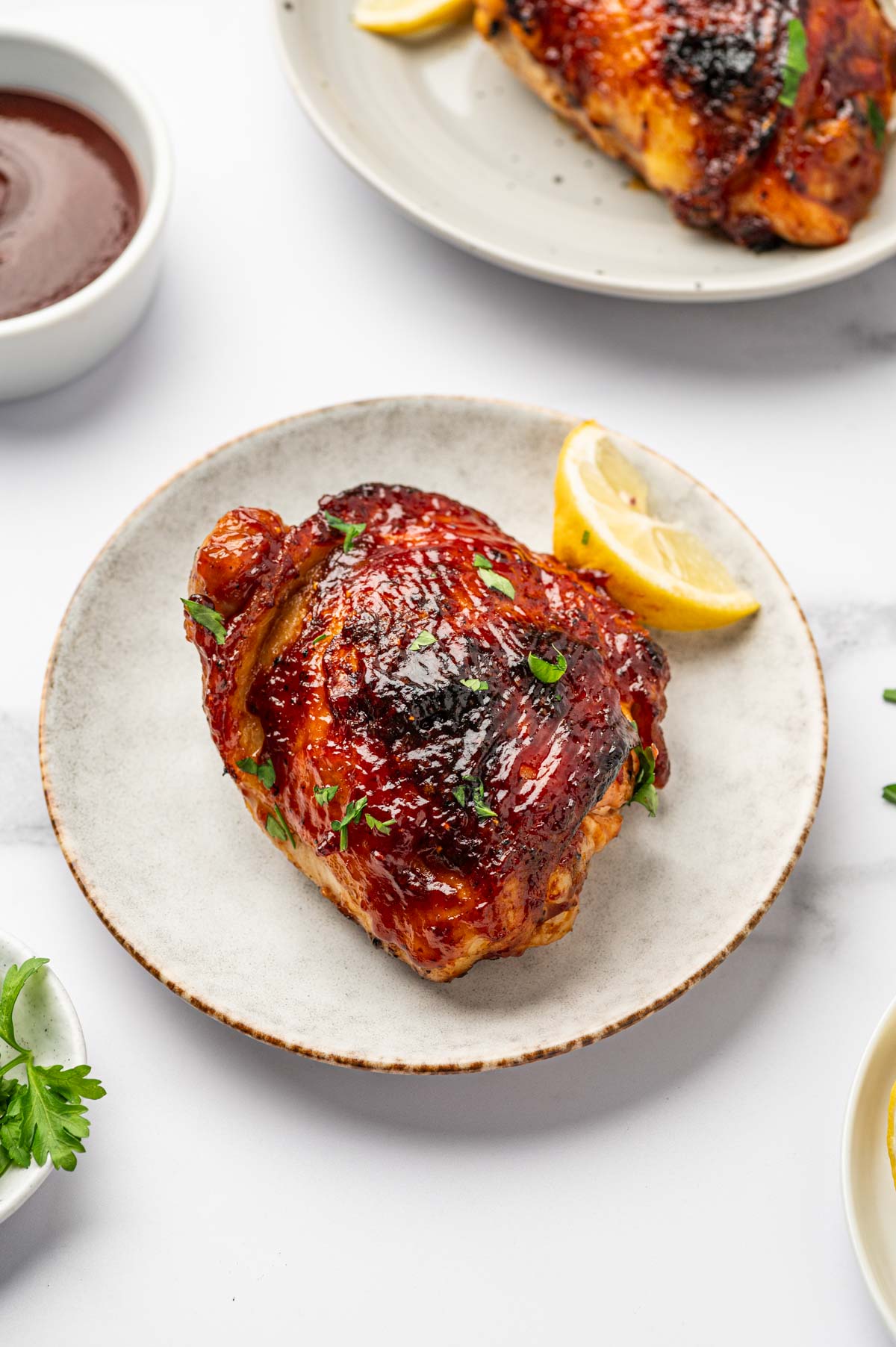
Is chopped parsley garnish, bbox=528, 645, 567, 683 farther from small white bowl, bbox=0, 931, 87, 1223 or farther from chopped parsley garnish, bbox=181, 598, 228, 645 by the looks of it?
small white bowl, bbox=0, 931, 87, 1223

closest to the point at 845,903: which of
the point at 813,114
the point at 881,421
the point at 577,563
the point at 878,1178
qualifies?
the point at 878,1178

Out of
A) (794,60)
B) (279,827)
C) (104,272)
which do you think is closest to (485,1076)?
(279,827)

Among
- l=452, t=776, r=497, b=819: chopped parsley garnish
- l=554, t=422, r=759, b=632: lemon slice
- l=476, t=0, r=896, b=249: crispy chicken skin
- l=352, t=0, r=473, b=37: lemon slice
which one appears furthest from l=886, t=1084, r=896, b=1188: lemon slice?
l=352, t=0, r=473, b=37: lemon slice

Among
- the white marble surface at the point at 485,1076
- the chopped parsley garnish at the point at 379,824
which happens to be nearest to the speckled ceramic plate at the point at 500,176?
the white marble surface at the point at 485,1076

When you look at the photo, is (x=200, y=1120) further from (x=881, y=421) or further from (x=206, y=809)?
(x=881, y=421)

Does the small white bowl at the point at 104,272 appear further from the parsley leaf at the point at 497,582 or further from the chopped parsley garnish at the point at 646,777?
the chopped parsley garnish at the point at 646,777

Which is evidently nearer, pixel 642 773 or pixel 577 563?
pixel 642 773
